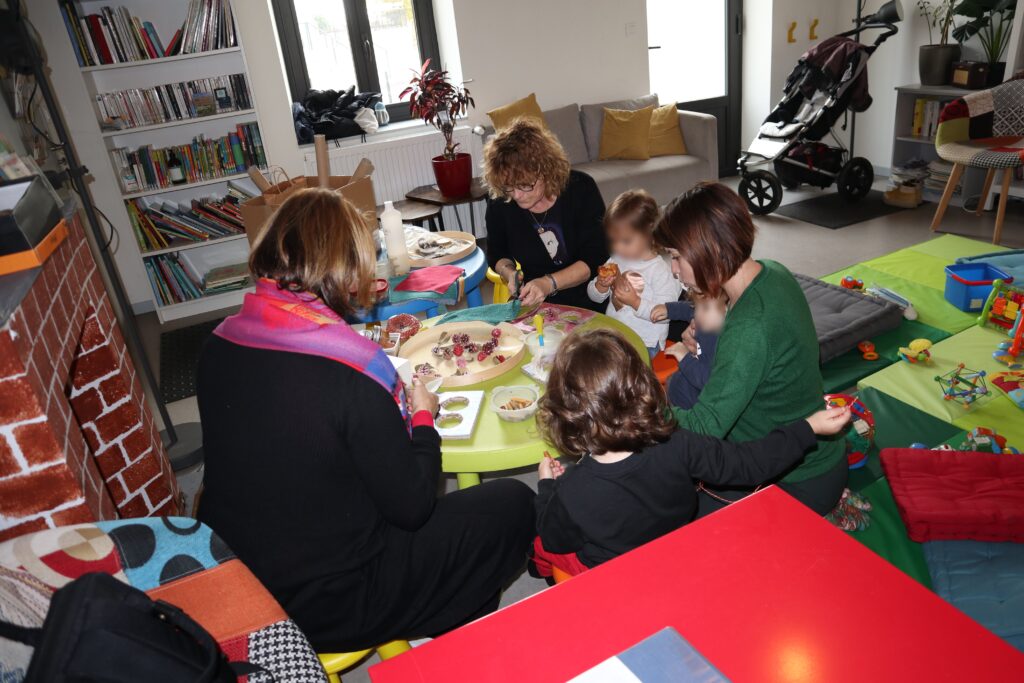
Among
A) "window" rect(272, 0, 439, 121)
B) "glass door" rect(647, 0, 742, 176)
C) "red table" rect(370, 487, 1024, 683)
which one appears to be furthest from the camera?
"glass door" rect(647, 0, 742, 176)

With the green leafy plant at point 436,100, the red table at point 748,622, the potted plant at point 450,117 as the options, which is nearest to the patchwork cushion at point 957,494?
the red table at point 748,622

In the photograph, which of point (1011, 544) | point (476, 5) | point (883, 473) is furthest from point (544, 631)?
point (476, 5)

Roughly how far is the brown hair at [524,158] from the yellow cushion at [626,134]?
2900mm

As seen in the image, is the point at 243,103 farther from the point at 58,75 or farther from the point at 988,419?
the point at 988,419

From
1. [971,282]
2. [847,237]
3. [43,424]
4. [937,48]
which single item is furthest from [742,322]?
[937,48]

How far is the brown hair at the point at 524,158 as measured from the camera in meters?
2.44

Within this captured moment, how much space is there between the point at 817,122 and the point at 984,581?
411 cm

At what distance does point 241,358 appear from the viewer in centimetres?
126

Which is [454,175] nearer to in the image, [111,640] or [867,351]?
[867,351]

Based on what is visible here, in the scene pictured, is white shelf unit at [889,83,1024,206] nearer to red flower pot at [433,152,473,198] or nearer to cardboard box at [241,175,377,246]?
red flower pot at [433,152,473,198]

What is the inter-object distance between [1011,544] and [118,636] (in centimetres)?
207

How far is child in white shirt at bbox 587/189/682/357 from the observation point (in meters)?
2.31

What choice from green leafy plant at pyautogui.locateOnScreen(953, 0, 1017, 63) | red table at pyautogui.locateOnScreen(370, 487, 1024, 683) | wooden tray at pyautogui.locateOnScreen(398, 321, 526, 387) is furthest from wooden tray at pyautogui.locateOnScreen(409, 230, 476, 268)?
green leafy plant at pyautogui.locateOnScreen(953, 0, 1017, 63)

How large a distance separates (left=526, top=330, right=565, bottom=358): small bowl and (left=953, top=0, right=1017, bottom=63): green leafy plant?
4.51 metres
